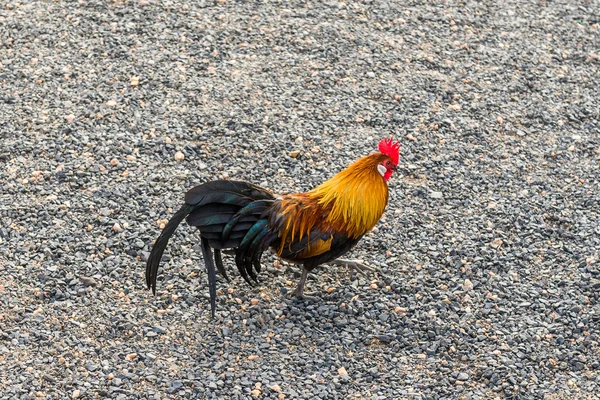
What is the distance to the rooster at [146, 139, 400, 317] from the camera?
18.3 feet

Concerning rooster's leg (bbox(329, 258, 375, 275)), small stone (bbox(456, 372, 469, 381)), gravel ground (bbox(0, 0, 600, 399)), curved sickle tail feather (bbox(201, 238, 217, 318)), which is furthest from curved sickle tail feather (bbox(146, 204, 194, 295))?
small stone (bbox(456, 372, 469, 381))

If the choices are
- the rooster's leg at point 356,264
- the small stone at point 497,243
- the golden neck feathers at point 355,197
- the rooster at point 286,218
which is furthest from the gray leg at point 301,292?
the small stone at point 497,243

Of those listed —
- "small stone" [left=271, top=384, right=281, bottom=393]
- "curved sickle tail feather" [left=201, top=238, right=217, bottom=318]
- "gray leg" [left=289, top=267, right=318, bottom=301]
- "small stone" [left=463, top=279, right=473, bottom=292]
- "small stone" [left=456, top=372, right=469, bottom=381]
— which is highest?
"curved sickle tail feather" [left=201, top=238, right=217, bottom=318]

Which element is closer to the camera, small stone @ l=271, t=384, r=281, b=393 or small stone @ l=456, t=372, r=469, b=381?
small stone @ l=271, t=384, r=281, b=393

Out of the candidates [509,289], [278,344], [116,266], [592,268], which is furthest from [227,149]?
[592,268]

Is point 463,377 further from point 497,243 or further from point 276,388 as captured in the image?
point 497,243

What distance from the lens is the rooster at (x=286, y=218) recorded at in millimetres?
5590

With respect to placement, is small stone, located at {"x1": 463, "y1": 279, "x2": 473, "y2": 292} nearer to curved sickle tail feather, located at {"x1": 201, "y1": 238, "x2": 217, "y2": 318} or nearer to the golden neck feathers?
the golden neck feathers

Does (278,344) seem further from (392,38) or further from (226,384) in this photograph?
(392,38)

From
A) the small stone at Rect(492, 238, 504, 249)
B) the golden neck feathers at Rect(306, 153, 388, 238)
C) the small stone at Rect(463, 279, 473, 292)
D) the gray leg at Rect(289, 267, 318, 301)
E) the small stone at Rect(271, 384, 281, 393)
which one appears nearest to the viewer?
the small stone at Rect(271, 384, 281, 393)

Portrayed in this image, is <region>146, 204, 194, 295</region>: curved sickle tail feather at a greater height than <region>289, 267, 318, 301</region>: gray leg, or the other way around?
<region>146, 204, 194, 295</region>: curved sickle tail feather

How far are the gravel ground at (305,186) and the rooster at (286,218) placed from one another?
46cm

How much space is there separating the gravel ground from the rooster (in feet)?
1.51

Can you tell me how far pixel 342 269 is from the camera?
651cm
